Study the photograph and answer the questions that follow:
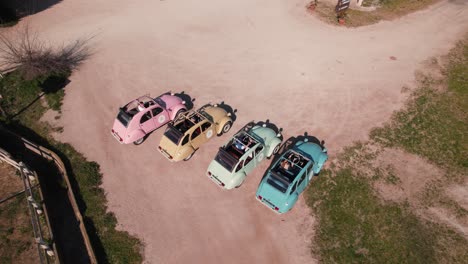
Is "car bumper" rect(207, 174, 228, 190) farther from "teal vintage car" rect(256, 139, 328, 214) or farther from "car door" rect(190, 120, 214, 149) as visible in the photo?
"car door" rect(190, 120, 214, 149)

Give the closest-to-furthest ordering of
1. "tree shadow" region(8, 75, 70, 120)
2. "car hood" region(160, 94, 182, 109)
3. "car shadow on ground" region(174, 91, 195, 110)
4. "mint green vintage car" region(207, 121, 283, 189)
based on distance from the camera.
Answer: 1. "mint green vintage car" region(207, 121, 283, 189)
2. "car hood" region(160, 94, 182, 109)
3. "car shadow on ground" region(174, 91, 195, 110)
4. "tree shadow" region(8, 75, 70, 120)

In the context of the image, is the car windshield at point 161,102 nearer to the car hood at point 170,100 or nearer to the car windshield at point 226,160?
the car hood at point 170,100

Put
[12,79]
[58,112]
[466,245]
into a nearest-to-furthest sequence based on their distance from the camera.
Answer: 1. [466,245]
2. [58,112]
3. [12,79]

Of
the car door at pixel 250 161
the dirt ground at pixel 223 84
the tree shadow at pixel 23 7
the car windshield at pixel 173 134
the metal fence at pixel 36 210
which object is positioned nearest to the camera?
the metal fence at pixel 36 210

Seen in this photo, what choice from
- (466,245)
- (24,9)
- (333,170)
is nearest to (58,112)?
(24,9)

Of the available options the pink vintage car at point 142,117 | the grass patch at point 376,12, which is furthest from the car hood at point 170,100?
the grass patch at point 376,12

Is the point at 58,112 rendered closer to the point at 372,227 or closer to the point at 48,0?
the point at 48,0

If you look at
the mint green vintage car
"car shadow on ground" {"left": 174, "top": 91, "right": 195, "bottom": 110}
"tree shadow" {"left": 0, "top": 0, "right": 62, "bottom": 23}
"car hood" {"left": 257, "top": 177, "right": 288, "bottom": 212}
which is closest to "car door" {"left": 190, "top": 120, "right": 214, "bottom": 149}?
the mint green vintage car
